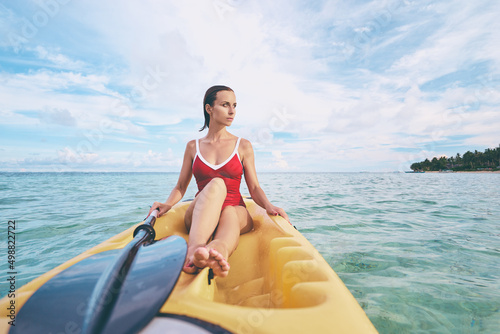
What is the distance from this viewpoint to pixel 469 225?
4.22 meters

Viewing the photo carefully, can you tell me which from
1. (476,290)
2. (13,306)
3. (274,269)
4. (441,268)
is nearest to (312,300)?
(274,269)

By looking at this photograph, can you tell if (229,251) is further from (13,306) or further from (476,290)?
(476,290)

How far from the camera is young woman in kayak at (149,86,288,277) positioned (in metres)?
1.53

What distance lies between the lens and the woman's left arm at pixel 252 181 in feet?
6.81

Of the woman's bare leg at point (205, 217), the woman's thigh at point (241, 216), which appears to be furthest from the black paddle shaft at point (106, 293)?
the woman's thigh at point (241, 216)

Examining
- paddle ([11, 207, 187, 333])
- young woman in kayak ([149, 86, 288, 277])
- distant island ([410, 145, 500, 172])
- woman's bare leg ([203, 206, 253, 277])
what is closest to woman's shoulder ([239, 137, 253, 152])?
young woman in kayak ([149, 86, 288, 277])

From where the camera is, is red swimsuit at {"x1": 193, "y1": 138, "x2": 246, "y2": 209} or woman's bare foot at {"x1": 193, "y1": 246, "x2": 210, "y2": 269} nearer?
woman's bare foot at {"x1": 193, "y1": 246, "x2": 210, "y2": 269}

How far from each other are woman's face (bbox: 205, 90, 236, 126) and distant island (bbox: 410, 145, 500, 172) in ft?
228

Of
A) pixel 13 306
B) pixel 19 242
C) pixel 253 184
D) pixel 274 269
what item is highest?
pixel 253 184

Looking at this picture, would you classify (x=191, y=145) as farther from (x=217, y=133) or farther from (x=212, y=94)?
(x=212, y=94)

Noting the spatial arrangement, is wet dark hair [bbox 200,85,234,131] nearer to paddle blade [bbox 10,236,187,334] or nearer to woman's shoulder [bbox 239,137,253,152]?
woman's shoulder [bbox 239,137,253,152]

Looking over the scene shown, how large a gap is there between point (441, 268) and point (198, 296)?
106 inches

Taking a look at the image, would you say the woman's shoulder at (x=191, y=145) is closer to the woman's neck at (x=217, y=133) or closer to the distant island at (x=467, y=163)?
the woman's neck at (x=217, y=133)

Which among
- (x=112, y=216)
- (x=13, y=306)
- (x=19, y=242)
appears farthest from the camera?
(x=112, y=216)
